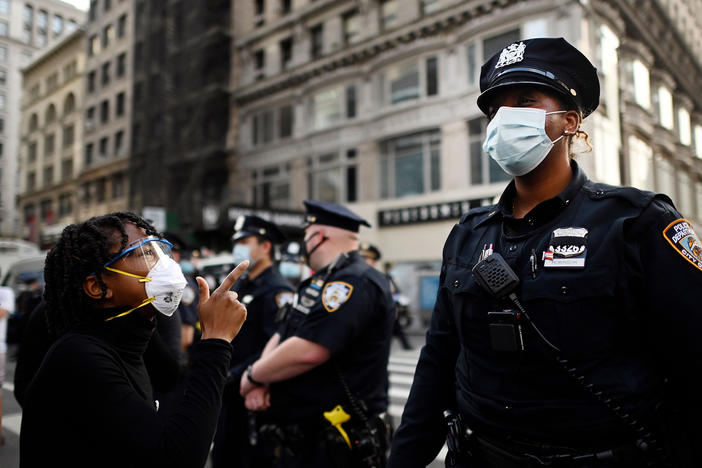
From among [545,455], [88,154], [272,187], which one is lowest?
[545,455]

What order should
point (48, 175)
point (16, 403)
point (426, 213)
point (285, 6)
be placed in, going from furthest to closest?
point (48, 175) → point (285, 6) → point (426, 213) → point (16, 403)

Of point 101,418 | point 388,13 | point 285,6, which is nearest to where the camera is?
point 101,418

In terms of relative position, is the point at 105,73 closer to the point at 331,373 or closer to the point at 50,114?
the point at 50,114

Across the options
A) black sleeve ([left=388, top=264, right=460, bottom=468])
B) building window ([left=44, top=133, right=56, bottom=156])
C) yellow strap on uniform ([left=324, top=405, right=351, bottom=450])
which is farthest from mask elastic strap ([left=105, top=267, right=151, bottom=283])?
building window ([left=44, top=133, right=56, bottom=156])

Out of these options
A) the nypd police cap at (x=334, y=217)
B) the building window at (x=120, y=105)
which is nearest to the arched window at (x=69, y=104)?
the building window at (x=120, y=105)

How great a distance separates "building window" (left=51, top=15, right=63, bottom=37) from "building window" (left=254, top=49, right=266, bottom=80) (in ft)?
125

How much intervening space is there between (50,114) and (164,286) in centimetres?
5554

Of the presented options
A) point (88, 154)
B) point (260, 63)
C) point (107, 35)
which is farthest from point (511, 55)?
point (88, 154)

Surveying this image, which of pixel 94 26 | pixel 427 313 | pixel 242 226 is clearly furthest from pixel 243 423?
→ pixel 94 26

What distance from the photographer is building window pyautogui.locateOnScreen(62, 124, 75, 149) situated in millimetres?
45384

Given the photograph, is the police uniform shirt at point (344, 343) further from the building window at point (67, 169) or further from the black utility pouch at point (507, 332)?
the building window at point (67, 169)

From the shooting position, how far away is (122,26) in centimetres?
3922

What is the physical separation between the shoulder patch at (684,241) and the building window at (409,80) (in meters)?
19.1

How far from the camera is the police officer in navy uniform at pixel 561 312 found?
5.02 ft
